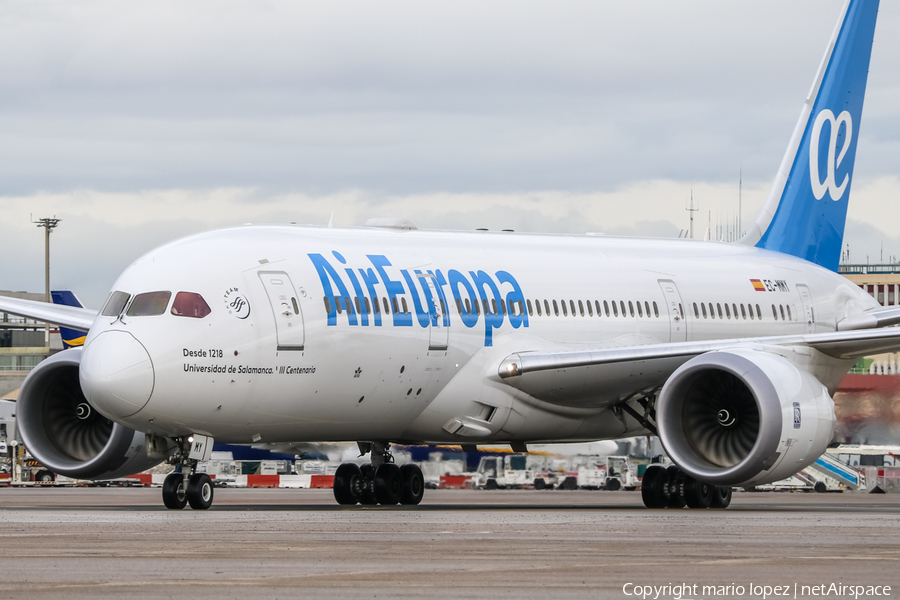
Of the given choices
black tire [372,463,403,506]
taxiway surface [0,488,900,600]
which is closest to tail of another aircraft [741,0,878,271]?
black tire [372,463,403,506]

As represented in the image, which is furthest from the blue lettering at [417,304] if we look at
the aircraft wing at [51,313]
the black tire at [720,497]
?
the aircraft wing at [51,313]

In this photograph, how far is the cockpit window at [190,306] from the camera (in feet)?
66.0

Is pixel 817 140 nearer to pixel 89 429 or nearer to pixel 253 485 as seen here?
pixel 89 429

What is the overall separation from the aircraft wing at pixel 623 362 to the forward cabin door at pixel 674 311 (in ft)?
6.87

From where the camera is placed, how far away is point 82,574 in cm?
1097

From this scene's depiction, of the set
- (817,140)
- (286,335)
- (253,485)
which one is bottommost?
(253,485)

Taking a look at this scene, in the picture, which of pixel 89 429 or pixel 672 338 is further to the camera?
pixel 672 338

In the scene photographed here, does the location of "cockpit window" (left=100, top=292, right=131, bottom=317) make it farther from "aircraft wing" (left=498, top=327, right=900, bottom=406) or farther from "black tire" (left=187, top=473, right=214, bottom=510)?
"aircraft wing" (left=498, top=327, right=900, bottom=406)

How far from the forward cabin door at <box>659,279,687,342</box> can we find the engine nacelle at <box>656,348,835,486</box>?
4241 millimetres

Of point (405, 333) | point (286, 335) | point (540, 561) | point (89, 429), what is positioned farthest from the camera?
point (89, 429)

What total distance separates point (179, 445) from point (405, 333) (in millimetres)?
3774

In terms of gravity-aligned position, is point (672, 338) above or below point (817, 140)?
below

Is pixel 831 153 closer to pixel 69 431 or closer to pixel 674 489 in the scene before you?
pixel 674 489

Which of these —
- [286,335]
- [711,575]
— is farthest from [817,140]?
[711,575]
